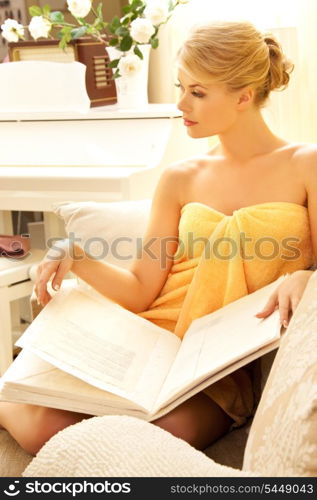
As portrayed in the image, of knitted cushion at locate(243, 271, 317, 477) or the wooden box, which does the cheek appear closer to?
knitted cushion at locate(243, 271, 317, 477)

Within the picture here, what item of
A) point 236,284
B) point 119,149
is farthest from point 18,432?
point 119,149

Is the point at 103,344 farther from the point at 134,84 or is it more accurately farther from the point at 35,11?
the point at 35,11

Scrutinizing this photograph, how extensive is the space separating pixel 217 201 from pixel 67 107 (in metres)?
1.80

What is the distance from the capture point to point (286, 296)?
1434 millimetres

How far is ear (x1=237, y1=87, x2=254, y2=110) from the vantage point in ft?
6.41

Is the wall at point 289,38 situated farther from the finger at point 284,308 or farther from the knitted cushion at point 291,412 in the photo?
the knitted cushion at point 291,412

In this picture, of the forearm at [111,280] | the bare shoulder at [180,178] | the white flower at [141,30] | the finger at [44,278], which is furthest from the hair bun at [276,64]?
the white flower at [141,30]

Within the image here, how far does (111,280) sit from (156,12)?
5.60ft

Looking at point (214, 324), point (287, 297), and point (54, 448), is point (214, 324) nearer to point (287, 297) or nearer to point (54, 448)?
point (287, 297)

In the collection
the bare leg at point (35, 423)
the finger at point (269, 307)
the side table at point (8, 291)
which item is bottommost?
the side table at point (8, 291)

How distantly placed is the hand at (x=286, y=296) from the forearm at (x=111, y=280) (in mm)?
511

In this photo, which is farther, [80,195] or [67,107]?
[67,107]

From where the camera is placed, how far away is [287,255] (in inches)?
73.3

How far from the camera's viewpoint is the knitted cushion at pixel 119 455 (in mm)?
878
